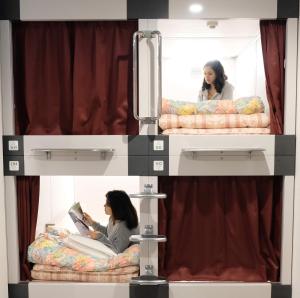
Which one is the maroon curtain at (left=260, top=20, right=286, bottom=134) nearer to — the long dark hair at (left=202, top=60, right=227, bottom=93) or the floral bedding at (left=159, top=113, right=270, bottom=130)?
the floral bedding at (left=159, top=113, right=270, bottom=130)

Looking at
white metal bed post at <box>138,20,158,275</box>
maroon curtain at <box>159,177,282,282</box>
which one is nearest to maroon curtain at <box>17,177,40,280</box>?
white metal bed post at <box>138,20,158,275</box>

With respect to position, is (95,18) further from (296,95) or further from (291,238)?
(291,238)

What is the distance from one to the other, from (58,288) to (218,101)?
149cm

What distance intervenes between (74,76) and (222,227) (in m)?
1.31

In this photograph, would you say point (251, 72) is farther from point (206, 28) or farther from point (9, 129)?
point (9, 129)

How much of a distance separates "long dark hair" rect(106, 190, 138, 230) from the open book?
0.20m

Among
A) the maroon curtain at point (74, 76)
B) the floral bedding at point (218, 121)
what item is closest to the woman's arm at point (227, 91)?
the floral bedding at point (218, 121)

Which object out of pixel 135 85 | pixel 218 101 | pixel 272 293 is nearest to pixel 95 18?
pixel 135 85

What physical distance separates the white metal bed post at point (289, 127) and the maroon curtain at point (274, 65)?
0.04m

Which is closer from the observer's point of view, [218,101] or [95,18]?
[95,18]

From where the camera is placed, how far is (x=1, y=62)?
1825mm

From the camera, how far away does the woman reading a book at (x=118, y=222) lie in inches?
79.7

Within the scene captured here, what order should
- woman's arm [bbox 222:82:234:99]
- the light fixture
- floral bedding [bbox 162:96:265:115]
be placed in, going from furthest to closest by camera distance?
woman's arm [bbox 222:82:234:99] < floral bedding [bbox 162:96:265:115] < the light fixture

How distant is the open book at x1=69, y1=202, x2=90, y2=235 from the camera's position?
206 centimetres
